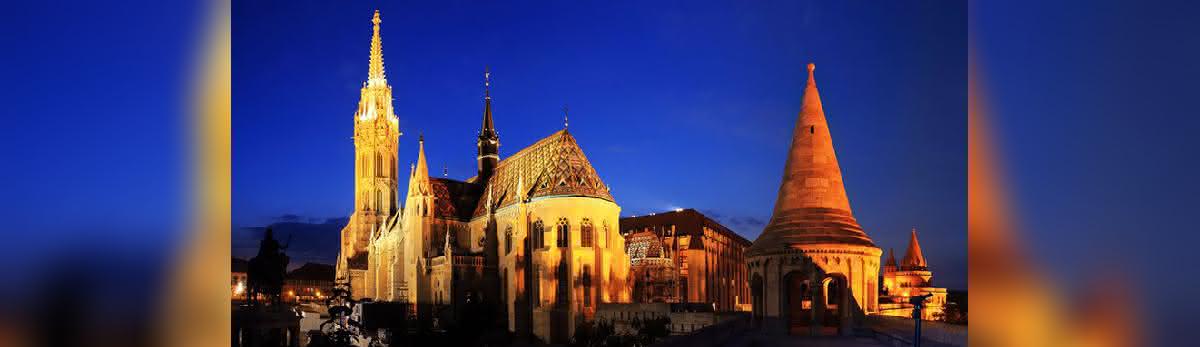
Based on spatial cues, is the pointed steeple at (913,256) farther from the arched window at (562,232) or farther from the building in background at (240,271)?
the arched window at (562,232)

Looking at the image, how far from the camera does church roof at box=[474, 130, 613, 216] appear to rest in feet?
65.1

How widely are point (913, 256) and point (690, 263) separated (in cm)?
1705

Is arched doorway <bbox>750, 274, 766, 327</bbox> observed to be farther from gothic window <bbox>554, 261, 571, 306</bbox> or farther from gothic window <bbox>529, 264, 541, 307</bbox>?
gothic window <bbox>529, 264, 541, 307</bbox>

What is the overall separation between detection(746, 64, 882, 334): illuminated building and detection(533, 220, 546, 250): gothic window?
444 inches

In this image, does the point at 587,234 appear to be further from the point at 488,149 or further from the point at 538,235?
the point at 488,149

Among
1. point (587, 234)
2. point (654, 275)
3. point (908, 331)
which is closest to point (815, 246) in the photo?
point (908, 331)

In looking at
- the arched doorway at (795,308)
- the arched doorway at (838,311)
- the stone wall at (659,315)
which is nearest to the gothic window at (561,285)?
the stone wall at (659,315)

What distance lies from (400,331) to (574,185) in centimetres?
689

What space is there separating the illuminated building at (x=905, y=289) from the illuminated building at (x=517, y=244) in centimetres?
812

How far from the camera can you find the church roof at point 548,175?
781 inches

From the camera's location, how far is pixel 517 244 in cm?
2017

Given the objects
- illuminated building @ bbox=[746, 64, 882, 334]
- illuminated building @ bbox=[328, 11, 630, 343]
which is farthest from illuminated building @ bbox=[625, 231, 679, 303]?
illuminated building @ bbox=[746, 64, 882, 334]
